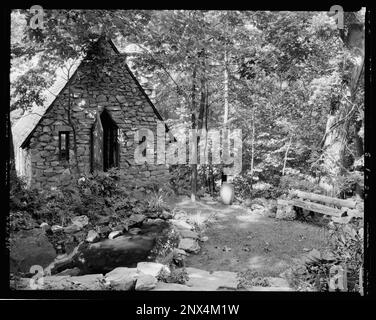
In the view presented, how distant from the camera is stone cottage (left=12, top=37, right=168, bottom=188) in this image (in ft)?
15.6

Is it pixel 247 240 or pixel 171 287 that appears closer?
pixel 171 287

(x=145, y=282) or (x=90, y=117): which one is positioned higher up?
(x=90, y=117)

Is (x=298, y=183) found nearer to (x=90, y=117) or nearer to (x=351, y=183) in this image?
(x=351, y=183)

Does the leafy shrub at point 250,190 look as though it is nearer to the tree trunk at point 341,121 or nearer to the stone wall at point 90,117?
the tree trunk at point 341,121

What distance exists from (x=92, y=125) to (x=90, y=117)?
0.49ft

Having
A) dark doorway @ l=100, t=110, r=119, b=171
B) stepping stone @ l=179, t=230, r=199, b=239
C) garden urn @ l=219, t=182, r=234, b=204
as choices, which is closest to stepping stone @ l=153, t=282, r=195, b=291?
stepping stone @ l=179, t=230, r=199, b=239

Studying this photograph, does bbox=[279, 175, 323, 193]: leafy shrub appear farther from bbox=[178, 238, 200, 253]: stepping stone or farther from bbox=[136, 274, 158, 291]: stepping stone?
bbox=[136, 274, 158, 291]: stepping stone

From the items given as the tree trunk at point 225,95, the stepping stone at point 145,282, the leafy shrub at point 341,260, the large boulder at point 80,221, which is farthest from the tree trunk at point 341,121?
the large boulder at point 80,221

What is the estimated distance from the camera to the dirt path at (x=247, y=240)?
12.2 ft

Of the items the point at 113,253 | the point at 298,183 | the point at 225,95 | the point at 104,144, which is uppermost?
the point at 225,95

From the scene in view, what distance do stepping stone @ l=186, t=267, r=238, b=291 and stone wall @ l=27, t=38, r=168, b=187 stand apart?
170 centimetres

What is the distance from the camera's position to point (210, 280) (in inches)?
132

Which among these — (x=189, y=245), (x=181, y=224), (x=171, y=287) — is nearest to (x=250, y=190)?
(x=181, y=224)

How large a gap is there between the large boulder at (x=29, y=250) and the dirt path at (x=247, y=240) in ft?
5.26
